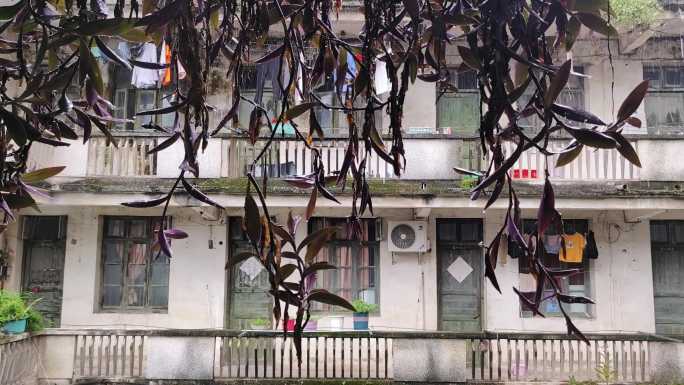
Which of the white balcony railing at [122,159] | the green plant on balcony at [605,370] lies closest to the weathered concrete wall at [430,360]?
the green plant on balcony at [605,370]

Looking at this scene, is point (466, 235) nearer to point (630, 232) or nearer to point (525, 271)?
point (525, 271)

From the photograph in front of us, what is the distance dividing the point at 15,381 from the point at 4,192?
26.0ft

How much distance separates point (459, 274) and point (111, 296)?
6.10 meters

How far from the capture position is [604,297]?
1047 centimetres

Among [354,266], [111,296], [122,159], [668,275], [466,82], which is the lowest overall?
[111,296]

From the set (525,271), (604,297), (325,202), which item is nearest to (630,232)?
(604,297)

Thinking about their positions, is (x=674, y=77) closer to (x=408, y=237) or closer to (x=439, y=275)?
(x=439, y=275)

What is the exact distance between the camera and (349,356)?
9.52 m

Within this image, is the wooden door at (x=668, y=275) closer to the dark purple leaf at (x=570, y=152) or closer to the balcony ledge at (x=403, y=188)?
the balcony ledge at (x=403, y=188)

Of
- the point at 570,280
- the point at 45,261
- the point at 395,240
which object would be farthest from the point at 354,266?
the point at 45,261

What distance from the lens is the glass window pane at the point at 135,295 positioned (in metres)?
10.7

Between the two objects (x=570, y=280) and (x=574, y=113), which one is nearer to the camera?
(x=574, y=113)

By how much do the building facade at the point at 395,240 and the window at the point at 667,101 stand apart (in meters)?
0.02

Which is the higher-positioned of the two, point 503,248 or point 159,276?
point 503,248
